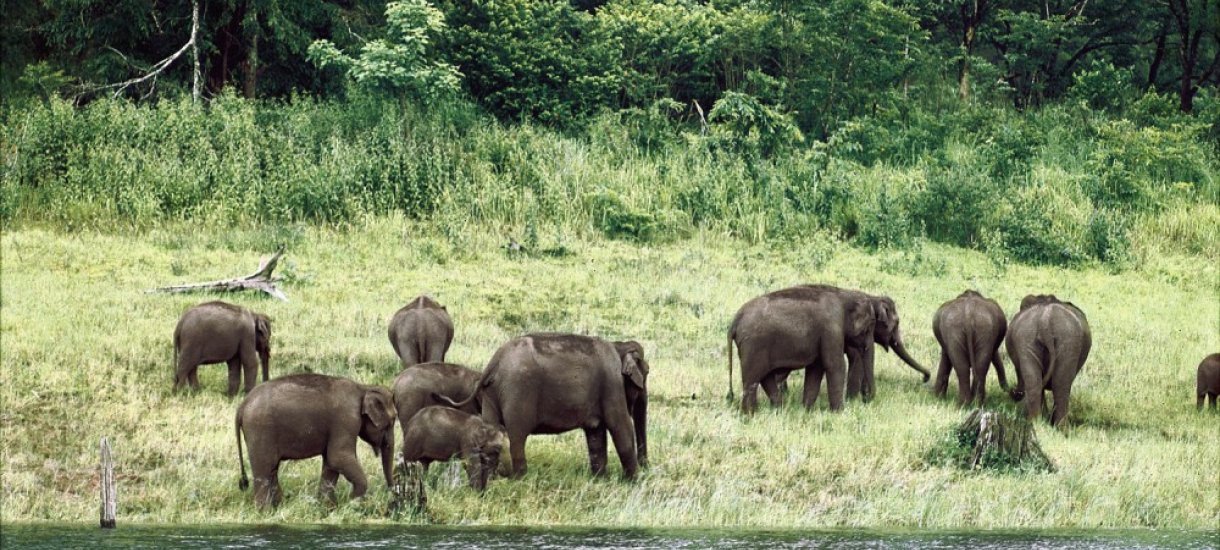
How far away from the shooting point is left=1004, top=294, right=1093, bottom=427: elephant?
1673cm

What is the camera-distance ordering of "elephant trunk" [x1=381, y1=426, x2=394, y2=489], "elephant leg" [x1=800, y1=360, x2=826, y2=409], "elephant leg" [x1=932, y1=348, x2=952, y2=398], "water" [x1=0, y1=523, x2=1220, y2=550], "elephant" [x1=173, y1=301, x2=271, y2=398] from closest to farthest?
"water" [x1=0, y1=523, x2=1220, y2=550] → "elephant trunk" [x1=381, y1=426, x2=394, y2=489] → "elephant" [x1=173, y1=301, x2=271, y2=398] → "elephant leg" [x1=800, y1=360, x2=826, y2=409] → "elephant leg" [x1=932, y1=348, x2=952, y2=398]

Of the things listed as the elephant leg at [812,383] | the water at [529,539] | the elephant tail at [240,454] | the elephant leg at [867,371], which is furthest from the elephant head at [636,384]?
the elephant leg at [867,371]

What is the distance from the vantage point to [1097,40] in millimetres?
37531

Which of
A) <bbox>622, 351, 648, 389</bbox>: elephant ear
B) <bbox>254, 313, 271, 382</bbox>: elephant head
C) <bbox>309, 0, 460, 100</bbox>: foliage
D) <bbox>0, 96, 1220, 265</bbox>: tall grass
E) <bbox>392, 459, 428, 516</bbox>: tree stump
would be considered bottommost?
<bbox>392, 459, 428, 516</bbox>: tree stump

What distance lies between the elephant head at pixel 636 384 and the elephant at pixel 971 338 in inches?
185

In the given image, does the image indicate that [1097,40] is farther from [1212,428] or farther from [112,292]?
[112,292]

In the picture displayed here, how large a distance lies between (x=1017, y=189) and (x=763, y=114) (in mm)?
4987

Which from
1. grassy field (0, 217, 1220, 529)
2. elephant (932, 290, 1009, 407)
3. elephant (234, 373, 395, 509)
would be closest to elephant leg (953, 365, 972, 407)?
elephant (932, 290, 1009, 407)

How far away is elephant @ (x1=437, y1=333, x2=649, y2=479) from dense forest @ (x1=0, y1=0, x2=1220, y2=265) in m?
12.6

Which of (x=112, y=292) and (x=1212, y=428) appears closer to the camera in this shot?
(x=1212, y=428)

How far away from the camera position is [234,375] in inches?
660

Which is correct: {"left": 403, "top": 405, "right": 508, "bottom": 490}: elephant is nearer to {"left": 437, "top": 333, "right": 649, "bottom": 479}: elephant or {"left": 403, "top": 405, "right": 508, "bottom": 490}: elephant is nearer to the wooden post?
{"left": 437, "top": 333, "right": 649, "bottom": 479}: elephant

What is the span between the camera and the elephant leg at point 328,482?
12.8 metres

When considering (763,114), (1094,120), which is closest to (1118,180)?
(1094,120)
